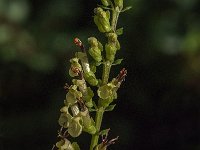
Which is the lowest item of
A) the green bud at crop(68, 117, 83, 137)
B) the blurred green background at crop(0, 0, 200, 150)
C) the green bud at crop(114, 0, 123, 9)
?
the blurred green background at crop(0, 0, 200, 150)

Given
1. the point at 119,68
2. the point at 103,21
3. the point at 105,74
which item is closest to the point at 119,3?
the point at 103,21

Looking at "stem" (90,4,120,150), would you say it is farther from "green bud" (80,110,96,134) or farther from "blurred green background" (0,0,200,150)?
"blurred green background" (0,0,200,150)

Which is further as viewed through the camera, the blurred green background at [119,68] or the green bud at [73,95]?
the blurred green background at [119,68]

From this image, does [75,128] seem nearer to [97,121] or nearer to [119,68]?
[97,121]

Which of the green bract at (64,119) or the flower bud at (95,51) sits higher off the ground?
the flower bud at (95,51)

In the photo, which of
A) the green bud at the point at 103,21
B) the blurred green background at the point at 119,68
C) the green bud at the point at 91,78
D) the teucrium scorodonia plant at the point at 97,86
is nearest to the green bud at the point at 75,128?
the teucrium scorodonia plant at the point at 97,86

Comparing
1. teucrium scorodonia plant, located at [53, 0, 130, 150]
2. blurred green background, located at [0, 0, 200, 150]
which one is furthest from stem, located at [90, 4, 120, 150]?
blurred green background, located at [0, 0, 200, 150]

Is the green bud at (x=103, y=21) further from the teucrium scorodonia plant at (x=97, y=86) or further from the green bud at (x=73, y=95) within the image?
the green bud at (x=73, y=95)
